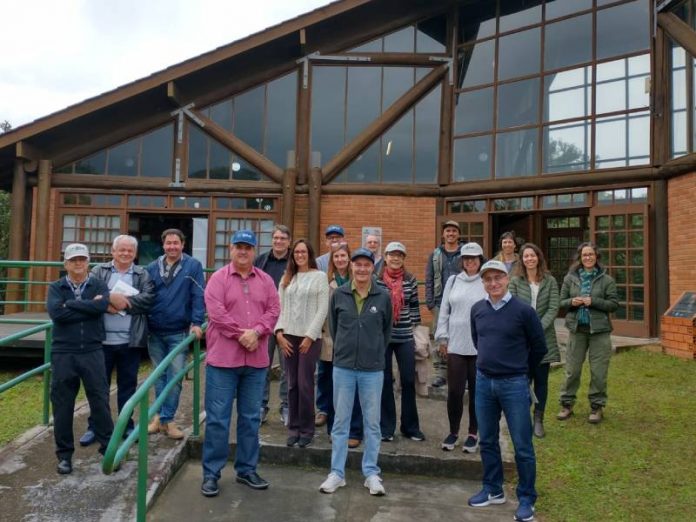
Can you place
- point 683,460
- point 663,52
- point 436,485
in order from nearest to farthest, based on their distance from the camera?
point 436,485, point 683,460, point 663,52

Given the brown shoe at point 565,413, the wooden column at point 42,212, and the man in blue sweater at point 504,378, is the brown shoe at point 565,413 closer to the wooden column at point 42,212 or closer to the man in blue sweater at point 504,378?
the man in blue sweater at point 504,378

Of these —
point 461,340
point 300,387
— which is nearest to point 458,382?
point 461,340

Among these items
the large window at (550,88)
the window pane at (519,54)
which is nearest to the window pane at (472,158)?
the large window at (550,88)

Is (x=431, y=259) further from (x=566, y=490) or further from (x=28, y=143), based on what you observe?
(x=28, y=143)

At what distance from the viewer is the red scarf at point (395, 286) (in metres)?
4.24

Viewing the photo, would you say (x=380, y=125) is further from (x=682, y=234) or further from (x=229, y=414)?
(x=229, y=414)

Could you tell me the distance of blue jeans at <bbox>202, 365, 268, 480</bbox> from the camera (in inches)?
141

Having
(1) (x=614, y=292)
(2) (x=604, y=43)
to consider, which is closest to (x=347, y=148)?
(2) (x=604, y=43)

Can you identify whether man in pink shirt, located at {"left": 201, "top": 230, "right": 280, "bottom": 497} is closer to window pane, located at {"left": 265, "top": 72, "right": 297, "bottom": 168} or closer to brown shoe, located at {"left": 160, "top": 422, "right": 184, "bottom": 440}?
brown shoe, located at {"left": 160, "top": 422, "right": 184, "bottom": 440}

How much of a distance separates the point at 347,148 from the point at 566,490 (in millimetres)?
7892

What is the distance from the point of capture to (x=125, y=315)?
13.0 ft

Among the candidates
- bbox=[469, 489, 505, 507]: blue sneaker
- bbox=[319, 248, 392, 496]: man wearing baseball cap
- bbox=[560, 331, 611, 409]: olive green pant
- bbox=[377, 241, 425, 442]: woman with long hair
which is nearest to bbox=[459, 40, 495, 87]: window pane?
bbox=[560, 331, 611, 409]: olive green pant

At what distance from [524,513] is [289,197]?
7.81 meters

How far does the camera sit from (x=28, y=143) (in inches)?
387
